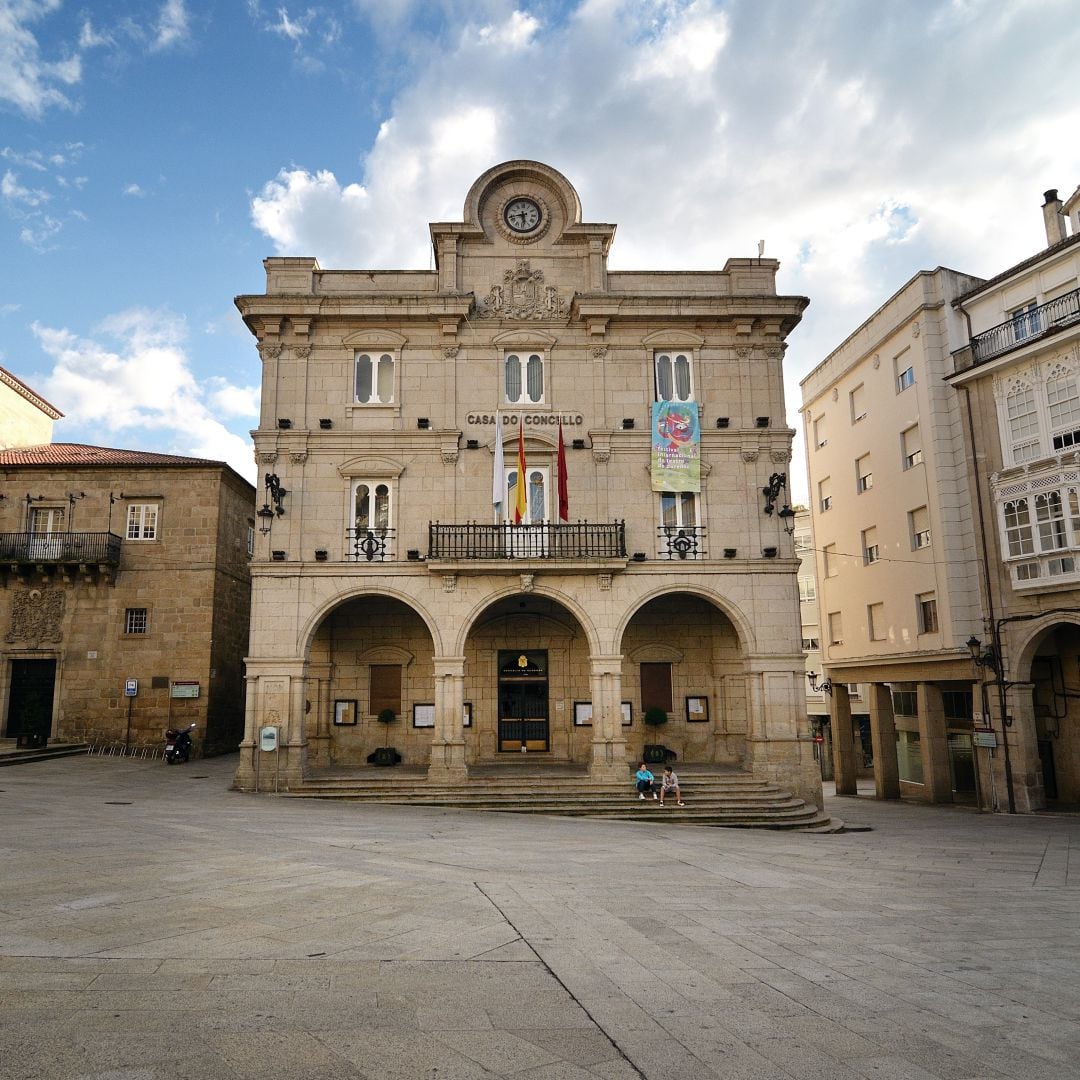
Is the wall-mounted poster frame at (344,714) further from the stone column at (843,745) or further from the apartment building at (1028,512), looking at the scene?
the stone column at (843,745)

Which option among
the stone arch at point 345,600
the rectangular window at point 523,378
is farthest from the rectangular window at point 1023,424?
the stone arch at point 345,600

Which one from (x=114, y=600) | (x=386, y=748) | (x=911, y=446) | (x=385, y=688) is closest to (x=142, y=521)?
(x=114, y=600)

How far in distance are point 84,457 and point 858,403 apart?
29.6 meters

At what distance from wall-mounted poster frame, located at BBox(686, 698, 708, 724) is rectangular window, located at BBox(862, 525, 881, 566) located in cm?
1037

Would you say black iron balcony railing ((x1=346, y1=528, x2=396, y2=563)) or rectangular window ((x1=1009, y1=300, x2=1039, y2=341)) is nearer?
black iron balcony railing ((x1=346, y1=528, x2=396, y2=563))

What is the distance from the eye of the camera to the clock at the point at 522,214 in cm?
2448

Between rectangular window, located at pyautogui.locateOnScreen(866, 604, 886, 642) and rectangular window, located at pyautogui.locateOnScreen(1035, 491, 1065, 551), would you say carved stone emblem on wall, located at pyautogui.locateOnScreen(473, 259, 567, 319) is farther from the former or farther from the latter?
rectangular window, located at pyautogui.locateOnScreen(866, 604, 886, 642)

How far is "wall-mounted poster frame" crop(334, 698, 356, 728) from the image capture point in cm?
2423

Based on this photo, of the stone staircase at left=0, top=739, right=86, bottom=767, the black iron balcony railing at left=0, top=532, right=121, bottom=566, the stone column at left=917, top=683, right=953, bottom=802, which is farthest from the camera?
the black iron balcony railing at left=0, top=532, right=121, bottom=566

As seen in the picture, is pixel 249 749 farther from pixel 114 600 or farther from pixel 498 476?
pixel 114 600

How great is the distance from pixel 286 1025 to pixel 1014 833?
19.1 metres

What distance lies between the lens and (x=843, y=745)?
3303 cm

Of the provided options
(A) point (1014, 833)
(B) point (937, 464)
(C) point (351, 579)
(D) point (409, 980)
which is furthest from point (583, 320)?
(D) point (409, 980)

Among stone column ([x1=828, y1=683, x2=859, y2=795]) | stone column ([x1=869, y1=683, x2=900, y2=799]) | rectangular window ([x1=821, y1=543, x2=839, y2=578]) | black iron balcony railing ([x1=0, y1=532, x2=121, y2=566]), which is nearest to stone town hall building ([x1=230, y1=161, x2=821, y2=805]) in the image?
stone column ([x1=869, y1=683, x2=900, y2=799])
